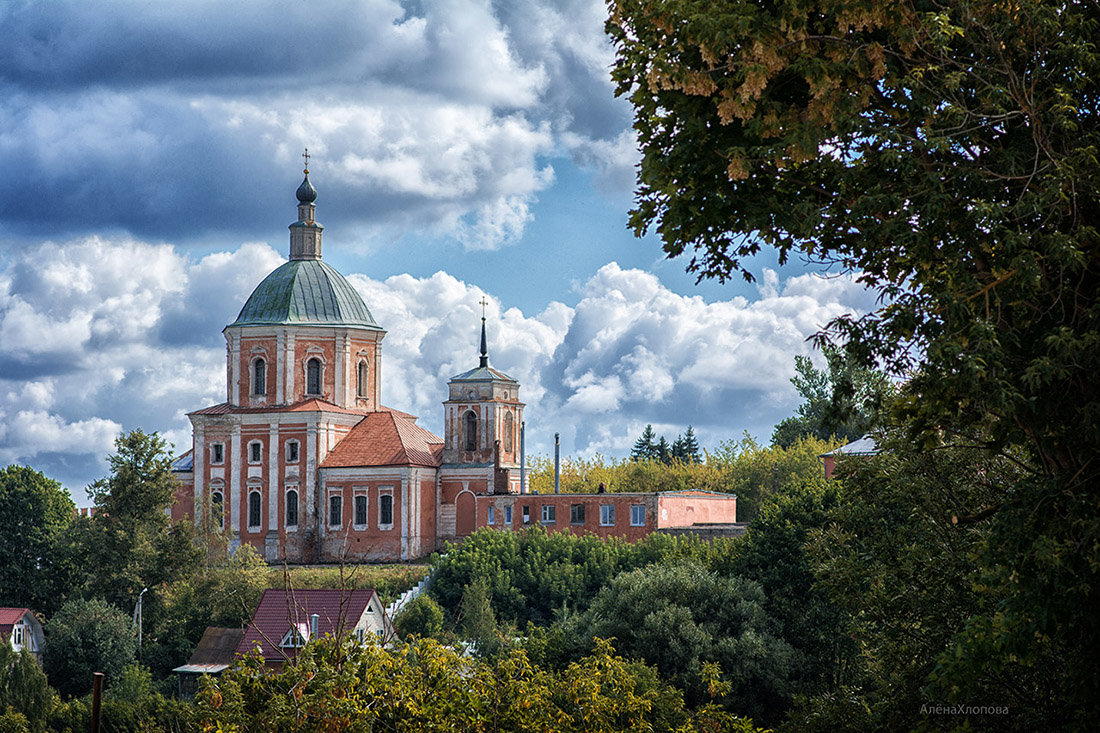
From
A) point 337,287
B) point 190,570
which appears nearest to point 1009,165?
point 190,570

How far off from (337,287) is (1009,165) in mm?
64021

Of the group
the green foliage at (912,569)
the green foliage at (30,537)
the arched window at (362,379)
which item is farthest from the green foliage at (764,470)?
the green foliage at (912,569)

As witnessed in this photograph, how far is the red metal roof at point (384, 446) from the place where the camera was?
2598 inches

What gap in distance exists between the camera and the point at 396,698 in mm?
13797

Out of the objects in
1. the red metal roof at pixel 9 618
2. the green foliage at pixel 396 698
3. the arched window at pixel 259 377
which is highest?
the arched window at pixel 259 377

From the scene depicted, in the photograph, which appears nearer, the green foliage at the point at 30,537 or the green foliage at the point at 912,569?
the green foliage at the point at 912,569

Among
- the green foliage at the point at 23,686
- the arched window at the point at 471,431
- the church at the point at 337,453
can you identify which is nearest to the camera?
the green foliage at the point at 23,686

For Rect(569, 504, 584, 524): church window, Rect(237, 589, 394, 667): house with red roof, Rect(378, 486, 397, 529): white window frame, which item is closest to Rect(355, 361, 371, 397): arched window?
Rect(378, 486, 397, 529): white window frame

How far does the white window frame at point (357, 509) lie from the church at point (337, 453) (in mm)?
71

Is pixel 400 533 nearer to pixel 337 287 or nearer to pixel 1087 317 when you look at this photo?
pixel 337 287

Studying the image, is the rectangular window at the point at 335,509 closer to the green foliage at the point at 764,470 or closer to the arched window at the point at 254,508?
the arched window at the point at 254,508

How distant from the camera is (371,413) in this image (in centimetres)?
7038

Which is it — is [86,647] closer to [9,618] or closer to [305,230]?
[9,618]

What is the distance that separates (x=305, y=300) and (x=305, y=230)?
5.36 metres
